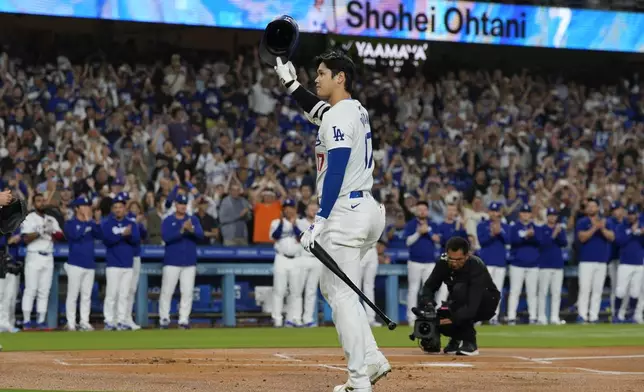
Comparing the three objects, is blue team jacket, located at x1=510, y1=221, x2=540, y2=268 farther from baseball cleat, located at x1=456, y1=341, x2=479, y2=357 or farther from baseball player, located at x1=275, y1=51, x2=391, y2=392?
baseball player, located at x1=275, y1=51, x2=391, y2=392

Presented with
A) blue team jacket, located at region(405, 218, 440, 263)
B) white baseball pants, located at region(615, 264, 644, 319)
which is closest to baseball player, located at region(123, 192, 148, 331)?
blue team jacket, located at region(405, 218, 440, 263)

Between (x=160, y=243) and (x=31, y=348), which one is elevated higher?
(x=160, y=243)

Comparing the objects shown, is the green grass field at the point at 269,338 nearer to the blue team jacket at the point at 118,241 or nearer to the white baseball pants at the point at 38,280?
the white baseball pants at the point at 38,280

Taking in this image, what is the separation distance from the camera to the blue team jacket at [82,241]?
18.5 metres

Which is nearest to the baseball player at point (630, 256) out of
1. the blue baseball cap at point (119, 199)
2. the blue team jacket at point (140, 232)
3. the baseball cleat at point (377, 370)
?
the blue team jacket at point (140, 232)

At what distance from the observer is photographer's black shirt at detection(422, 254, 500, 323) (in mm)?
12758

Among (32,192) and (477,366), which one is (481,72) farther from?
(477,366)

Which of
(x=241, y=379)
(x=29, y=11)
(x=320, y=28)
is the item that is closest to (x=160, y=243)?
A: (x=29, y=11)

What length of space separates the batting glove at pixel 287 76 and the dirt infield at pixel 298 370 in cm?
229

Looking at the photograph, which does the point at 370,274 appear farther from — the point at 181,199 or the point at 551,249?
the point at 551,249

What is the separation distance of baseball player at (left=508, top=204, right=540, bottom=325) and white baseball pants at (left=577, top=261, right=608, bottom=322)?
38.7 inches

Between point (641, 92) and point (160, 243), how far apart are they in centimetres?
1649

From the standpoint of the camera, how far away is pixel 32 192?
1952 cm

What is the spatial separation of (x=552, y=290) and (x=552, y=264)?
20.5 inches
